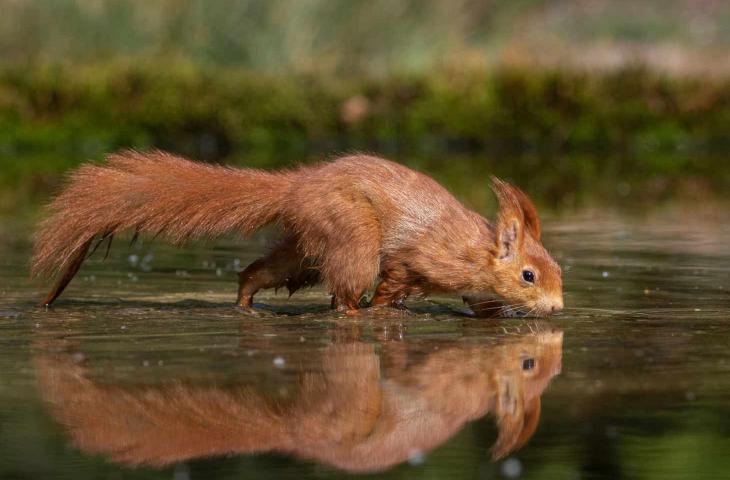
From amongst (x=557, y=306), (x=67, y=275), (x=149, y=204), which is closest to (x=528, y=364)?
(x=557, y=306)

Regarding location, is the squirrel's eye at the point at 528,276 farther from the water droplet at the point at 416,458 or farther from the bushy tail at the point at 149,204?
the water droplet at the point at 416,458

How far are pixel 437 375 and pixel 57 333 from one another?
2.15m

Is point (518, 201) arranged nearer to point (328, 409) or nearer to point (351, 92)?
point (328, 409)

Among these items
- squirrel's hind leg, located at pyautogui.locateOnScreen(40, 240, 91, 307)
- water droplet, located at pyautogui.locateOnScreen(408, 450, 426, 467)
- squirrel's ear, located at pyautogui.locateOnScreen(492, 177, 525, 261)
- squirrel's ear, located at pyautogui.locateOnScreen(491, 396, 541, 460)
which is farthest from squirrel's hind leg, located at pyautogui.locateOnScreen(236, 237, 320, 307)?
water droplet, located at pyautogui.locateOnScreen(408, 450, 426, 467)

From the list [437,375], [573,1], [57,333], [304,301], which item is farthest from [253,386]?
[573,1]

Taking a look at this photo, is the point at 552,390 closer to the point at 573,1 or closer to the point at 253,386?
the point at 253,386

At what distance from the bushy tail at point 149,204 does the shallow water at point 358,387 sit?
402 millimetres

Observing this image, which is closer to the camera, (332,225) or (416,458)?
(416,458)

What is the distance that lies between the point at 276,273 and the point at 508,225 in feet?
4.35

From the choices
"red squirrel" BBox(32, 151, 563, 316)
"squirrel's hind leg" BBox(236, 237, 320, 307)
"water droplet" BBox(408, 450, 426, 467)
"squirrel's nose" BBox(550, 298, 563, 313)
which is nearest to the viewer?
"water droplet" BBox(408, 450, 426, 467)

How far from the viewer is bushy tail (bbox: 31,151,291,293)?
27.3 ft

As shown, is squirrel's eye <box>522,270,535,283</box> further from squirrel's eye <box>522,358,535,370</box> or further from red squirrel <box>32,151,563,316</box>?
squirrel's eye <box>522,358,535,370</box>

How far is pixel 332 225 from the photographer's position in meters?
8.27

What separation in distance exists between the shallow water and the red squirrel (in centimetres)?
20
